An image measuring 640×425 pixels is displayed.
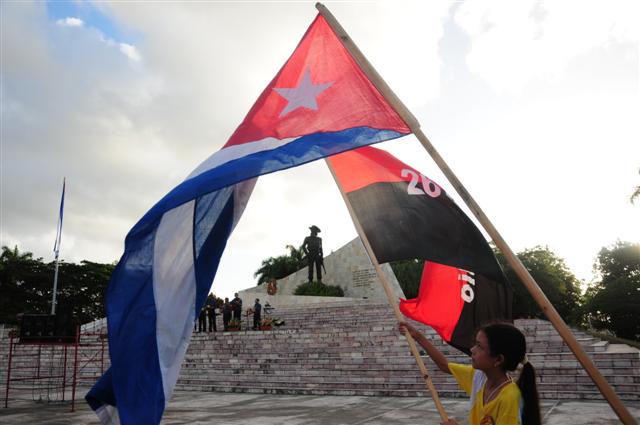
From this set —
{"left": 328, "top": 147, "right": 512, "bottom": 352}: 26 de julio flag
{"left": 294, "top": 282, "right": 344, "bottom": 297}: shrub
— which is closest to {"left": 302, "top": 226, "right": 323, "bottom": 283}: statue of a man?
{"left": 294, "top": 282, "right": 344, "bottom": 297}: shrub

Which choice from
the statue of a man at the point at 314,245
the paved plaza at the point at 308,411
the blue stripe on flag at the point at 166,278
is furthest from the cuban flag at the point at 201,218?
the statue of a man at the point at 314,245

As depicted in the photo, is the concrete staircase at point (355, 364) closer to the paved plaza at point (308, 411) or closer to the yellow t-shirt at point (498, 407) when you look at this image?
the paved plaza at point (308, 411)

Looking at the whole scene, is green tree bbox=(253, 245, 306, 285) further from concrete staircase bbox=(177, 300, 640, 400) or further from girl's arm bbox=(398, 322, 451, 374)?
girl's arm bbox=(398, 322, 451, 374)

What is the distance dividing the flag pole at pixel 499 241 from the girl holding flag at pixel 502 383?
0.20 meters

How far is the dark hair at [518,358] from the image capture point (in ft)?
6.77

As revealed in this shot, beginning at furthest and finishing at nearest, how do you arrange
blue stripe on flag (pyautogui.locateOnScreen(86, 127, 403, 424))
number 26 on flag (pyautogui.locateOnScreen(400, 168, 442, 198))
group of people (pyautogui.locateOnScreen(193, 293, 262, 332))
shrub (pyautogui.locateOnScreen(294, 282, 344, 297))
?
1. shrub (pyautogui.locateOnScreen(294, 282, 344, 297))
2. group of people (pyautogui.locateOnScreen(193, 293, 262, 332))
3. number 26 on flag (pyautogui.locateOnScreen(400, 168, 442, 198))
4. blue stripe on flag (pyautogui.locateOnScreen(86, 127, 403, 424))

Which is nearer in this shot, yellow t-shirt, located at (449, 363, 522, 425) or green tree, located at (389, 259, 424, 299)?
yellow t-shirt, located at (449, 363, 522, 425)

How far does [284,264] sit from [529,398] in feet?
151

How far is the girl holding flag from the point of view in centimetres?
205

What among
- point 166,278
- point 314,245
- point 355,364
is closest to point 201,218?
point 166,278

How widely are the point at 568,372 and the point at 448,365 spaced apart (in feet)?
22.9

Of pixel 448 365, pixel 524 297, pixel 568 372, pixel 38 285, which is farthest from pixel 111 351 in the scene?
pixel 38 285

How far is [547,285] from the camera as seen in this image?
38031 millimetres

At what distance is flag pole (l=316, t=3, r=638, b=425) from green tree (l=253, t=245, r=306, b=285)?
44030 mm
